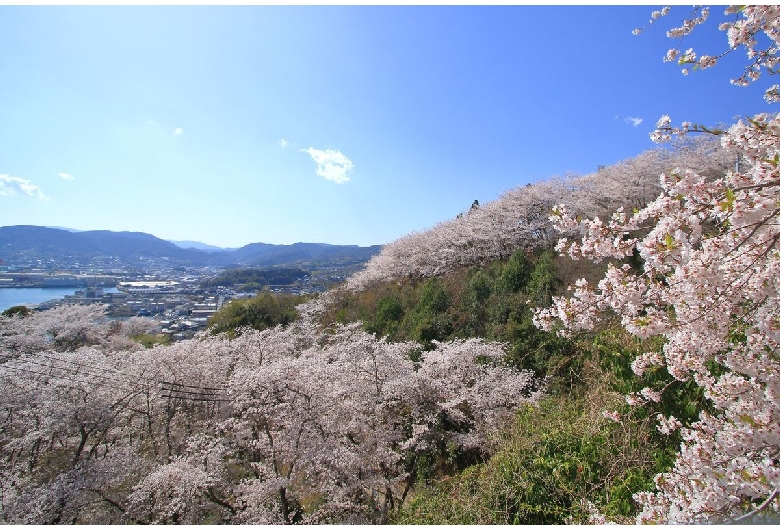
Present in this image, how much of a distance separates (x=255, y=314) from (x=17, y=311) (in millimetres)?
12778

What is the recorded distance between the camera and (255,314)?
2327 centimetres

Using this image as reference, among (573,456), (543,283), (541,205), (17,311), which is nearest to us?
(573,456)

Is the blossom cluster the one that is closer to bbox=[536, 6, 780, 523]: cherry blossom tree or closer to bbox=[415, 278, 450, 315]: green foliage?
bbox=[536, 6, 780, 523]: cherry blossom tree

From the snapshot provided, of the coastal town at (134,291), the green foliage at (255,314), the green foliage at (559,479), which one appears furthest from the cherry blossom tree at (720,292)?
the coastal town at (134,291)

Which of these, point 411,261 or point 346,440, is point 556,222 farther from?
point 411,261

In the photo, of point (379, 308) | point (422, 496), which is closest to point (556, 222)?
point (422, 496)

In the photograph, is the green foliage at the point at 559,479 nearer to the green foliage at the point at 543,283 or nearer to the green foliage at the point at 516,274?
the green foliage at the point at 543,283

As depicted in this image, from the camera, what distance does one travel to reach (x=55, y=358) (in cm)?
1097

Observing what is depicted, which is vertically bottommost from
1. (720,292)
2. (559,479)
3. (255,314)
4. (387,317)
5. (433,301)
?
(255,314)

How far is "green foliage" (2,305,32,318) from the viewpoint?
19.7 metres

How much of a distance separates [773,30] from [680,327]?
216 cm

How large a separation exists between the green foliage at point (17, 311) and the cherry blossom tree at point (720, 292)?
27.8m

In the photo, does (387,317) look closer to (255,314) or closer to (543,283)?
(543,283)

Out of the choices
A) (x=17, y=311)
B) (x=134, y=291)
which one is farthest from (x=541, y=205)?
(x=134, y=291)
